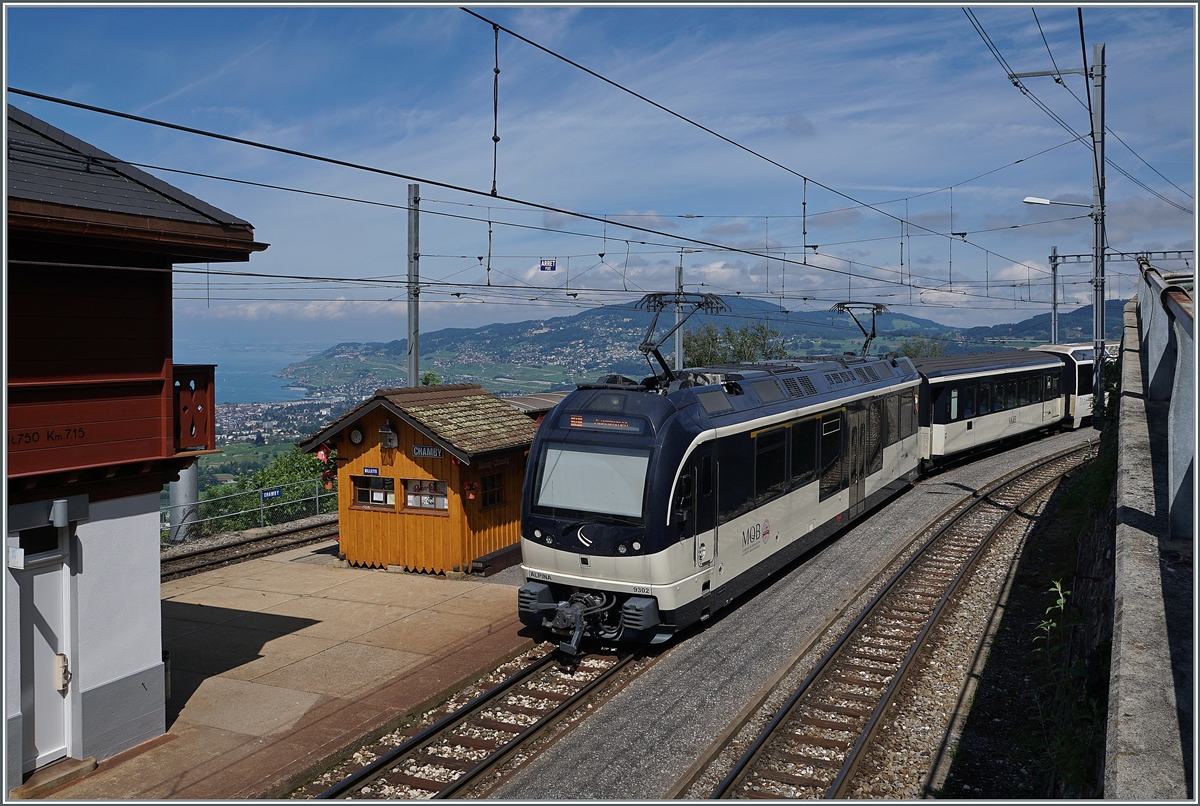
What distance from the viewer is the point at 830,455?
1466 centimetres

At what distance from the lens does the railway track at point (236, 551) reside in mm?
16156

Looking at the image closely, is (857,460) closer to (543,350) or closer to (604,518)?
(604,518)

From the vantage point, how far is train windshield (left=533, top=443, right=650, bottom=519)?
33.4 ft

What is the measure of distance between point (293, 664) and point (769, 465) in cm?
672

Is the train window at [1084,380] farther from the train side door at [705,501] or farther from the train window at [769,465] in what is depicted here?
the train side door at [705,501]

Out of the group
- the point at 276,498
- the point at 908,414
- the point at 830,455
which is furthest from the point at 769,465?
the point at 276,498

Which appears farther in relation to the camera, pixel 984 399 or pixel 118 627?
pixel 984 399

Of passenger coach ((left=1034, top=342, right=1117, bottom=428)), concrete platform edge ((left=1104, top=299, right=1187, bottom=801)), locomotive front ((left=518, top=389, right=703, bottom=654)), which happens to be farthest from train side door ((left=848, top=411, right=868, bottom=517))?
passenger coach ((left=1034, top=342, right=1117, bottom=428))

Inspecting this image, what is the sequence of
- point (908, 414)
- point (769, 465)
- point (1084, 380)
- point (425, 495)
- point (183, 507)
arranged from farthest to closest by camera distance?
1. point (1084, 380)
2. point (183, 507)
3. point (908, 414)
4. point (425, 495)
5. point (769, 465)

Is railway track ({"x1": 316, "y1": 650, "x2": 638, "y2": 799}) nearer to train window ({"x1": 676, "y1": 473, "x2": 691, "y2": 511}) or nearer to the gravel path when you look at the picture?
the gravel path

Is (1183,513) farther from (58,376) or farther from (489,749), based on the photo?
(58,376)

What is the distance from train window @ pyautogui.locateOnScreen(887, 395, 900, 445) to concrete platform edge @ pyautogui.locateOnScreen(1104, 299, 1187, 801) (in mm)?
9940

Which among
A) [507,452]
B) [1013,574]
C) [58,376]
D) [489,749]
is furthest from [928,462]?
[58,376]

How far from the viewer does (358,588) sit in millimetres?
14492
